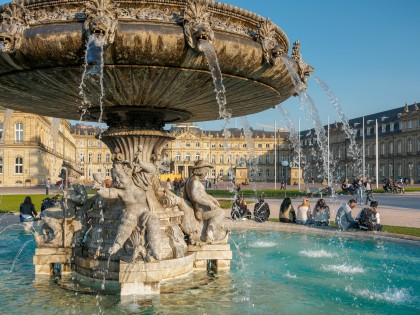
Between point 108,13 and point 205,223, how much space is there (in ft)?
12.6

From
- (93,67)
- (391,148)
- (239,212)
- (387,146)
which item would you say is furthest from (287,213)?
(387,146)

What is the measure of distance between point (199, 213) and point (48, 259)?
2.43 meters

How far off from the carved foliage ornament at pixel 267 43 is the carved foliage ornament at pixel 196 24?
937mm

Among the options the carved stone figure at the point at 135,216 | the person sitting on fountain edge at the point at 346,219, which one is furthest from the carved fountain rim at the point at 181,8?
the person sitting on fountain edge at the point at 346,219

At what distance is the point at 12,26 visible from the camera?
15.9 feet

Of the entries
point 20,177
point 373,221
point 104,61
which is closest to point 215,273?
point 104,61

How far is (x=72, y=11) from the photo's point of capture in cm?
503

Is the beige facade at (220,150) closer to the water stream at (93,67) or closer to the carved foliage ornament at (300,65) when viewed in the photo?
the carved foliage ornament at (300,65)

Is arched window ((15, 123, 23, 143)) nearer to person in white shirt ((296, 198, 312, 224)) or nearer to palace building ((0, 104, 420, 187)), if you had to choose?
palace building ((0, 104, 420, 187))

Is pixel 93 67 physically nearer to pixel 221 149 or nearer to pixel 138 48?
pixel 138 48

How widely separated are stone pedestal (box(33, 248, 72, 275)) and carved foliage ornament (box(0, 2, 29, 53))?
3.31m

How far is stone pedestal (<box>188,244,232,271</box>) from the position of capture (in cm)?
705

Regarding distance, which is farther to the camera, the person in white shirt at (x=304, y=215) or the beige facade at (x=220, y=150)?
the beige facade at (x=220, y=150)

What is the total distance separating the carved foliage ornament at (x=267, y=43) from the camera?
220 inches
